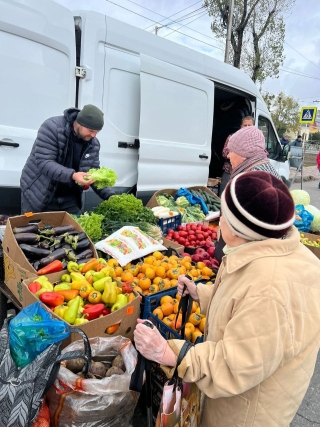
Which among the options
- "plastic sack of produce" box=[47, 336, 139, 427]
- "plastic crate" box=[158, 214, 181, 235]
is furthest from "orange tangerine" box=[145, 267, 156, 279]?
"plastic crate" box=[158, 214, 181, 235]

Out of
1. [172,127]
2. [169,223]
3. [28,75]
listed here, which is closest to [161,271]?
[169,223]

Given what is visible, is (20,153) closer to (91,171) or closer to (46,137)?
(46,137)

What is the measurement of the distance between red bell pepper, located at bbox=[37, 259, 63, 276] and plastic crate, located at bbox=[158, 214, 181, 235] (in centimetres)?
193

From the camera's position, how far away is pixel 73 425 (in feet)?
5.64

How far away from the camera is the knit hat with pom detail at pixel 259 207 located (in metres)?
1.17

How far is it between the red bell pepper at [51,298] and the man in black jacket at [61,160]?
123 centimetres

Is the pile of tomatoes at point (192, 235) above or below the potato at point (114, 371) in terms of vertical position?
above

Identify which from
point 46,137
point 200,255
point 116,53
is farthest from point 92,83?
point 200,255

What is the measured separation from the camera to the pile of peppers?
2.20m

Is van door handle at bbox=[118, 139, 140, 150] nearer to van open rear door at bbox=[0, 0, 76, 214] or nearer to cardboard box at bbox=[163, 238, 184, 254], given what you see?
van open rear door at bbox=[0, 0, 76, 214]

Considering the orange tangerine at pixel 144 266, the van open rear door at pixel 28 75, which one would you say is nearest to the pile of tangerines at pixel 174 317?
the orange tangerine at pixel 144 266

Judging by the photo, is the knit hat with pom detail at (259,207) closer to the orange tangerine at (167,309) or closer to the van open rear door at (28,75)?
the orange tangerine at (167,309)

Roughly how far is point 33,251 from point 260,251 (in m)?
2.01

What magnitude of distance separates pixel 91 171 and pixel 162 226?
145 centimetres
